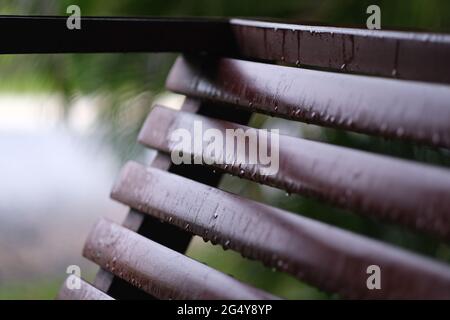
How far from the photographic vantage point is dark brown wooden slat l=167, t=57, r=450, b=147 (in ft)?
1.63

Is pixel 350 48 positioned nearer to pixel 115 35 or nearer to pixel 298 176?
pixel 298 176

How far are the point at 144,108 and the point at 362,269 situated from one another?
3.83 feet

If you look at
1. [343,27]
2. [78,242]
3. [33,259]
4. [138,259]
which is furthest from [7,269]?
[343,27]

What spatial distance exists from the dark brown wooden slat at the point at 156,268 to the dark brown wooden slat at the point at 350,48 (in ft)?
0.68

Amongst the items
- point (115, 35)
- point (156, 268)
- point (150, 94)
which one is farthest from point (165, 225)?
point (150, 94)

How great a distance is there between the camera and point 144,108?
1.63 metres

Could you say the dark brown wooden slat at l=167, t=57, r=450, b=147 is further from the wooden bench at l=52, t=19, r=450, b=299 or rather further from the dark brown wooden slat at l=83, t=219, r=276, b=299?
the dark brown wooden slat at l=83, t=219, r=276, b=299

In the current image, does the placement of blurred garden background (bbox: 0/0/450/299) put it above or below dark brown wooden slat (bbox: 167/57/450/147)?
above

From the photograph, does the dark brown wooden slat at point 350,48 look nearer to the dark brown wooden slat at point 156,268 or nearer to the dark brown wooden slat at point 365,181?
the dark brown wooden slat at point 365,181

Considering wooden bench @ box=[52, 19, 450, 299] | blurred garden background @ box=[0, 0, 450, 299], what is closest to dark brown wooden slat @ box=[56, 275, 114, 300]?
wooden bench @ box=[52, 19, 450, 299]

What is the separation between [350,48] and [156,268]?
0.88 ft

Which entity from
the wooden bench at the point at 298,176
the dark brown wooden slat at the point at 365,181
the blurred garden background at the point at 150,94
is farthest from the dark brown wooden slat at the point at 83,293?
the blurred garden background at the point at 150,94

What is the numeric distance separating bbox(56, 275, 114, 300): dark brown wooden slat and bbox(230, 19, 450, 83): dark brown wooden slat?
289 mm

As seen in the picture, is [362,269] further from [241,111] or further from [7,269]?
[7,269]
